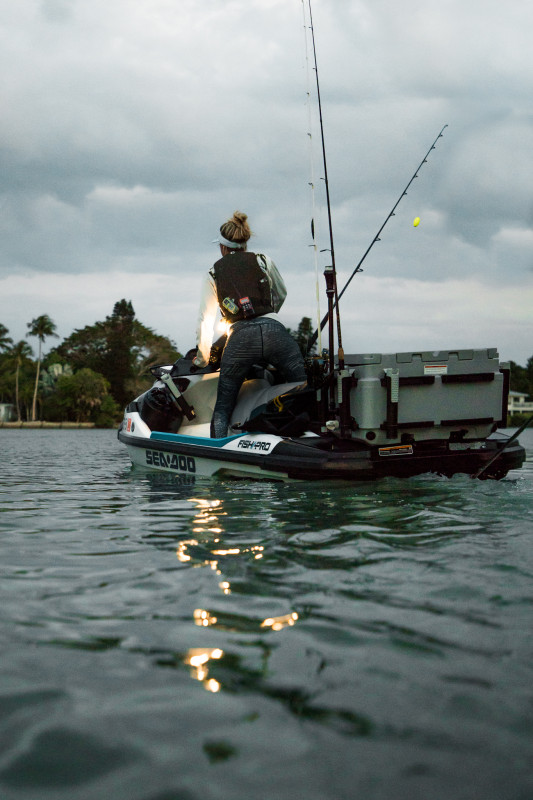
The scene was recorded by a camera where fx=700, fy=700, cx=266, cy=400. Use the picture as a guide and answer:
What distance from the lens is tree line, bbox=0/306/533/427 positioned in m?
79.4

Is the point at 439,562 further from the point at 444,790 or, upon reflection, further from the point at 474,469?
the point at 474,469

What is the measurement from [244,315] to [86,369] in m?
76.2

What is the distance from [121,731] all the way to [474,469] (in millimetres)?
5362

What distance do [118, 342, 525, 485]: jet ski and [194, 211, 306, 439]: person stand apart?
0.29 meters

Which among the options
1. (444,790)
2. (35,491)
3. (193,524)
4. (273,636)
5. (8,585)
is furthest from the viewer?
(35,491)

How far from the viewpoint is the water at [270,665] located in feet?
5.00

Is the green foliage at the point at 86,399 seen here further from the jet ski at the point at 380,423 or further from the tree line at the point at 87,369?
the jet ski at the point at 380,423

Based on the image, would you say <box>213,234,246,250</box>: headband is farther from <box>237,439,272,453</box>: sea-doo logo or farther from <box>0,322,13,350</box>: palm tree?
<box>0,322,13,350</box>: palm tree

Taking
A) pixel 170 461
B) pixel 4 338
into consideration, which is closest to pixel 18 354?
pixel 4 338

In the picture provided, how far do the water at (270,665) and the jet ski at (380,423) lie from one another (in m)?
2.05

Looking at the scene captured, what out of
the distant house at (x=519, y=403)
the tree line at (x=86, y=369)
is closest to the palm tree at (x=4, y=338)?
the tree line at (x=86, y=369)

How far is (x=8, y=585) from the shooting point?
3031 mm

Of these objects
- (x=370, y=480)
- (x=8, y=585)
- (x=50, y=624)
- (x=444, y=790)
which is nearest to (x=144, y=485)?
(x=370, y=480)

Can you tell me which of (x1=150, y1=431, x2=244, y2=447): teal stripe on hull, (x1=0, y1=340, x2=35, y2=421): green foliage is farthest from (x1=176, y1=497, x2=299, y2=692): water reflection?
(x1=0, y1=340, x2=35, y2=421): green foliage
